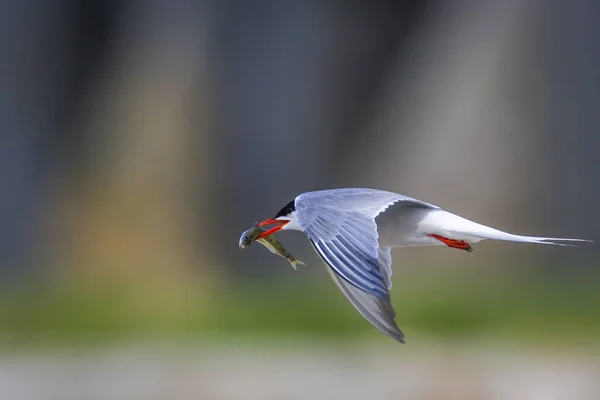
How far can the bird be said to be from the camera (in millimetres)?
958

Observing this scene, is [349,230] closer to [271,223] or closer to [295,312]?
[271,223]

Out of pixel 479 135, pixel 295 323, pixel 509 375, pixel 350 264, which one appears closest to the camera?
pixel 350 264

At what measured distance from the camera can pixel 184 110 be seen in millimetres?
2980

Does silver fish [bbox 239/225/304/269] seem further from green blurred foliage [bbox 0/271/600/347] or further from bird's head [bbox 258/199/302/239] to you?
green blurred foliage [bbox 0/271/600/347]

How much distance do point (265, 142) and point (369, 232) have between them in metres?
2.02

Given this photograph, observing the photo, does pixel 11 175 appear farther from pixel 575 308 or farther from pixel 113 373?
pixel 575 308

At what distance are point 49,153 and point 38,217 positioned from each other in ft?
0.59

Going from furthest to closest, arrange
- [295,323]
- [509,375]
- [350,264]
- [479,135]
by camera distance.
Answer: [479,135]
[295,323]
[509,375]
[350,264]

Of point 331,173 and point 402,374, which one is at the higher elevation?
point 331,173


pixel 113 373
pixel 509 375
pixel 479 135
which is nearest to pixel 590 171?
pixel 479 135

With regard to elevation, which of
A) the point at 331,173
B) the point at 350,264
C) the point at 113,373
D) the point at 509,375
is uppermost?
the point at 350,264

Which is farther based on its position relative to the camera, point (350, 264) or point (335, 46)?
point (335, 46)

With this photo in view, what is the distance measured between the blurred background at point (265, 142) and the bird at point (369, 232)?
5.02 feet

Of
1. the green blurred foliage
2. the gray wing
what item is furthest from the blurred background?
the gray wing
